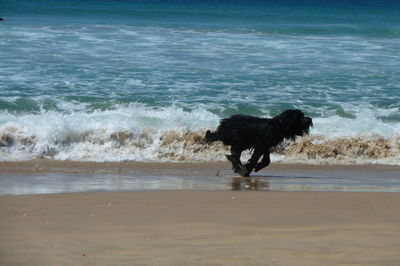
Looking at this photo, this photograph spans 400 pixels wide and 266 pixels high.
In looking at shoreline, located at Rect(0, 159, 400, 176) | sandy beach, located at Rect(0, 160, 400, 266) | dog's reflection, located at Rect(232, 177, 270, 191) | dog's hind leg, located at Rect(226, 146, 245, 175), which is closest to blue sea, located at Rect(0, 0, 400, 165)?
shoreline, located at Rect(0, 159, 400, 176)

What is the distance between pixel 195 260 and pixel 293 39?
19539 mm

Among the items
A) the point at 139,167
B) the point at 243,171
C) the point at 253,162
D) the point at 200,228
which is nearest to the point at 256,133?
the point at 253,162

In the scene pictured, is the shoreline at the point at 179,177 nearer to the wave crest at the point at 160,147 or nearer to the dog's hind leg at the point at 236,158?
the dog's hind leg at the point at 236,158

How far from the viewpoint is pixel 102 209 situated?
7.91 metres

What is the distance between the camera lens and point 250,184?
994 cm

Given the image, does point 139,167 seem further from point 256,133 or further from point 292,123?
point 292,123

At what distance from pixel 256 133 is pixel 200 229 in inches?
137

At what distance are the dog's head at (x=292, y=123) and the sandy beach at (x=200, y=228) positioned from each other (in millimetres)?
1315

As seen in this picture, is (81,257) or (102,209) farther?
(102,209)

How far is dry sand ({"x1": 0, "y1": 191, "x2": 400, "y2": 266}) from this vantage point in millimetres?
6340

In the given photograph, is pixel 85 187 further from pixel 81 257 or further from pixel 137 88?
pixel 137 88

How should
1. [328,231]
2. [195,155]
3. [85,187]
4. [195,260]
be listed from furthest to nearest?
[195,155] → [85,187] → [328,231] → [195,260]

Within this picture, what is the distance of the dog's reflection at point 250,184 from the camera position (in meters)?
9.62

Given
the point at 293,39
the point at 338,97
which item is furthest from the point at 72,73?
the point at 293,39
